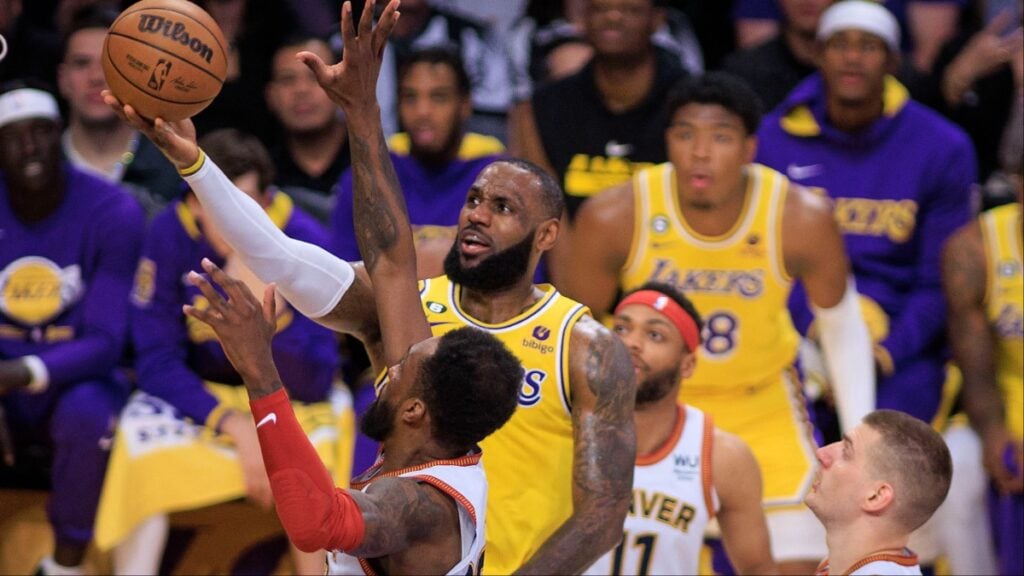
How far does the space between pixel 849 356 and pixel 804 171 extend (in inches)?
39.7

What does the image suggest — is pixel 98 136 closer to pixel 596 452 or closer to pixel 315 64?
pixel 315 64

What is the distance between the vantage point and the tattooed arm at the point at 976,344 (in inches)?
258

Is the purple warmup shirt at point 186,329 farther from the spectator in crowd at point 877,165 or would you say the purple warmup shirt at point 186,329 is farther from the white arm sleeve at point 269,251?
the spectator in crowd at point 877,165

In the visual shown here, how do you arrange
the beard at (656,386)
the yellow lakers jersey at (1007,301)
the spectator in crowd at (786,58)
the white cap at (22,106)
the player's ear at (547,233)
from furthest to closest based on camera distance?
the spectator in crowd at (786,58)
the yellow lakers jersey at (1007,301)
the white cap at (22,106)
the beard at (656,386)
the player's ear at (547,233)

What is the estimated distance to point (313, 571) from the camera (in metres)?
6.20

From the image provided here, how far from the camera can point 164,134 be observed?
420 cm

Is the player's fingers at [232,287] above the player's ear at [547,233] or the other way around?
above

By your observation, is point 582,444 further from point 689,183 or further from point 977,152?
point 977,152

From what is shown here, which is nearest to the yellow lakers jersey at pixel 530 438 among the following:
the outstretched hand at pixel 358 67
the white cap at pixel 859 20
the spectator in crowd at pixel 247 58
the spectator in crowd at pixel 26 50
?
the outstretched hand at pixel 358 67

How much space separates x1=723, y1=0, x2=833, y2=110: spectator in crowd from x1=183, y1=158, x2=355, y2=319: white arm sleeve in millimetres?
3551

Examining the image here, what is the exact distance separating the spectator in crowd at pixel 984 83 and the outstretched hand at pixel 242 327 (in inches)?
181

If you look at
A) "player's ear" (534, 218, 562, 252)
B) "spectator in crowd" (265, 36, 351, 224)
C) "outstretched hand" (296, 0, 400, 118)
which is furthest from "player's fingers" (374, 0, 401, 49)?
"spectator in crowd" (265, 36, 351, 224)

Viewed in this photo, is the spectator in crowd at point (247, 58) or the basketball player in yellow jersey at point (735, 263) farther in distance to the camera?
the spectator in crowd at point (247, 58)

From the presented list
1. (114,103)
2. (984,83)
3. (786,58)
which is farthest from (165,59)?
(984,83)
